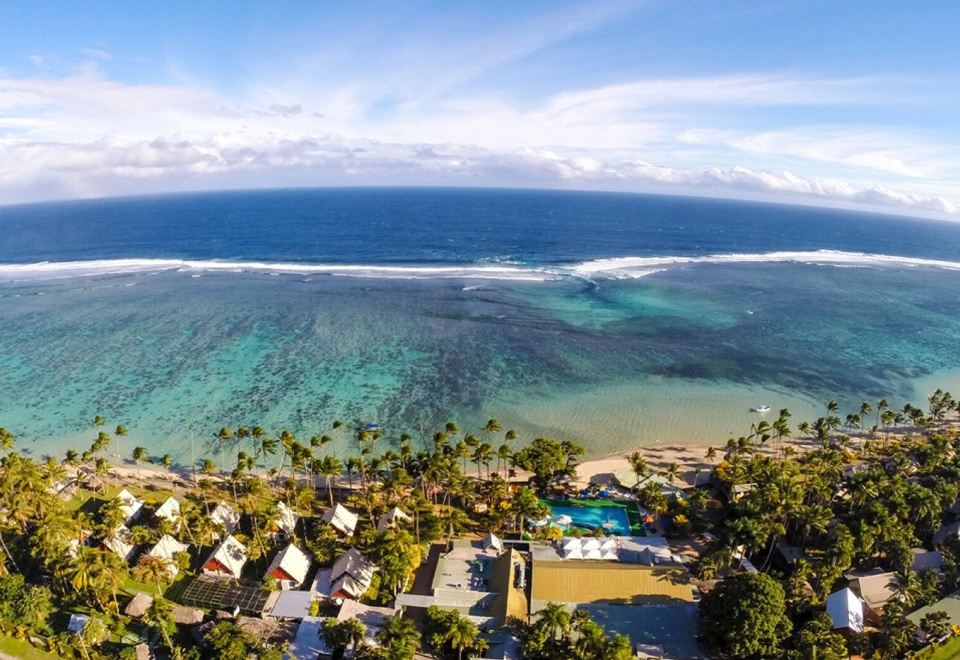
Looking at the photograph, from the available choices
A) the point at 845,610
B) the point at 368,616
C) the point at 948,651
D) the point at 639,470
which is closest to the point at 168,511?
the point at 368,616

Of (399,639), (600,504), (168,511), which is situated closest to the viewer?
(399,639)

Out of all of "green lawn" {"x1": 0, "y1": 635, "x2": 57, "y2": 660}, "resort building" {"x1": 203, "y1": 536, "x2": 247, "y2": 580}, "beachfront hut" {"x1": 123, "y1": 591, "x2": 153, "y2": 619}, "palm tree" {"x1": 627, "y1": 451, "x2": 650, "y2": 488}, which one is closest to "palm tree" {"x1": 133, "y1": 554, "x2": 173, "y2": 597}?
"beachfront hut" {"x1": 123, "y1": 591, "x2": 153, "y2": 619}

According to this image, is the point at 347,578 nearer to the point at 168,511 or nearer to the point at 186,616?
the point at 186,616

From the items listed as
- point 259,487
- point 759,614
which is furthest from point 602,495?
point 259,487

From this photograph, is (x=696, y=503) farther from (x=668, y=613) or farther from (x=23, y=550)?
(x=23, y=550)

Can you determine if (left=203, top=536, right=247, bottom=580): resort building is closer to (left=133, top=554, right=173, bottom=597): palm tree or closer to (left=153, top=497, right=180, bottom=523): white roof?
(left=133, top=554, right=173, bottom=597): palm tree
